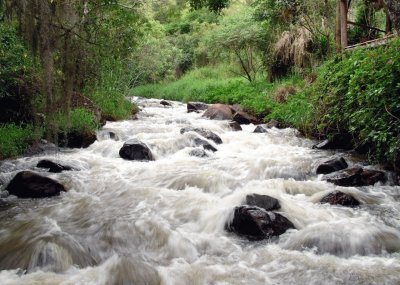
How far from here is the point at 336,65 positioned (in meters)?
10.1

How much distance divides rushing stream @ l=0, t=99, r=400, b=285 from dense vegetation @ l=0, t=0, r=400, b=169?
4.19 feet

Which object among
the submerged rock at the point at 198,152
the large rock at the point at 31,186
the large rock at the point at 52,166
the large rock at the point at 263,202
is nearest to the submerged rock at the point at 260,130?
the submerged rock at the point at 198,152

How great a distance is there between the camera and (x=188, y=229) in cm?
535

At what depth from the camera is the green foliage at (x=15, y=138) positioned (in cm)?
862

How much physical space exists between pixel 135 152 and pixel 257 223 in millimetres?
4977

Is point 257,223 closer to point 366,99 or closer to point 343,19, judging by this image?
point 366,99

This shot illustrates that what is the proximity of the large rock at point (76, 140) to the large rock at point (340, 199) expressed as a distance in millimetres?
6677

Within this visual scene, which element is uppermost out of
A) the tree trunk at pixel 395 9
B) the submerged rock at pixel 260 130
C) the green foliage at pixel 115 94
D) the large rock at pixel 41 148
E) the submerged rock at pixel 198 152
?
the tree trunk at pixel 395 9

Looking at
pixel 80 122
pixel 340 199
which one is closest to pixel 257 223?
pixel 340 199

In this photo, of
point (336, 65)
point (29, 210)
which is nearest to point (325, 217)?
point (29, 210)

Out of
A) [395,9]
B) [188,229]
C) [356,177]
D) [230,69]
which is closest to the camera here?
[188,229]

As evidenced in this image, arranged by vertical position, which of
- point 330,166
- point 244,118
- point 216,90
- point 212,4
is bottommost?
point 330,166

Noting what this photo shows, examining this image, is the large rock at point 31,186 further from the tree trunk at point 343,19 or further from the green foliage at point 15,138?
the tree trunk at point 343,19

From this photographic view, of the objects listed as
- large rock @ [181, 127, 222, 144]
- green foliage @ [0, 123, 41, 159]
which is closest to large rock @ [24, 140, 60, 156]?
green foliage @ [0, 123, 41, 159]
